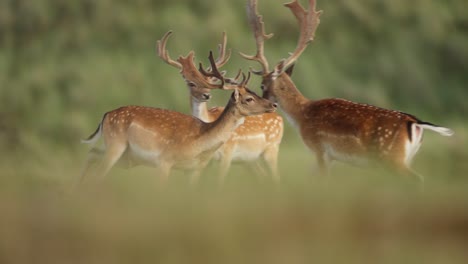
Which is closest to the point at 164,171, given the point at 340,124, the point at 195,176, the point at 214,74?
the point at 195,176

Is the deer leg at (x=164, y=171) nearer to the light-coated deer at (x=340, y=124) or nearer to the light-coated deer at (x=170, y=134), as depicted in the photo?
the light-coated deer at (x=170, y=134)

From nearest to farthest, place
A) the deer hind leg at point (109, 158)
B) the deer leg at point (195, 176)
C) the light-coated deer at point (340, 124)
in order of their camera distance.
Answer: the light-coated deer at point (340, 124)
the deer leg at point (195, 176)
the deer hind leg at point (109, 158)

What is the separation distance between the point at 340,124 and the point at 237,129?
934 mm

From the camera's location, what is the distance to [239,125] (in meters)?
6.16

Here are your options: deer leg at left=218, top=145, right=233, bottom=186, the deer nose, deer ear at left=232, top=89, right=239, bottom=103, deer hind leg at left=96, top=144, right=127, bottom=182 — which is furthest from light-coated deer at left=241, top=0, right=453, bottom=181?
deer hind leg at left=96, top=144, right=127, bottom=182

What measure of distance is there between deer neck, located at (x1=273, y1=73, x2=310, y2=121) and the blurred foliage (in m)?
2.45

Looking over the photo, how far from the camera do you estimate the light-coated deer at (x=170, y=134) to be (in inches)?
231

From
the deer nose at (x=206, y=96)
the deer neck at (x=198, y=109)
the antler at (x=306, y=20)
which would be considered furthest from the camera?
the antler at (x=306, y=20)

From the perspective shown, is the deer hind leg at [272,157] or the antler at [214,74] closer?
the antler at [214,74]

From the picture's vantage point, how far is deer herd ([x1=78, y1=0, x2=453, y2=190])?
577cm

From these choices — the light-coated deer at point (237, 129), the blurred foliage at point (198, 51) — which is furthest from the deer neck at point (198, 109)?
the blurred foliage at point (198, 51)

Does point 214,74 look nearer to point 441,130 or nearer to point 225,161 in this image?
point 225,161

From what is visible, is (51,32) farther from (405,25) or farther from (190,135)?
(190,135)

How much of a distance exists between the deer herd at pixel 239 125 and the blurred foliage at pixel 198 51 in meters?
2.54
